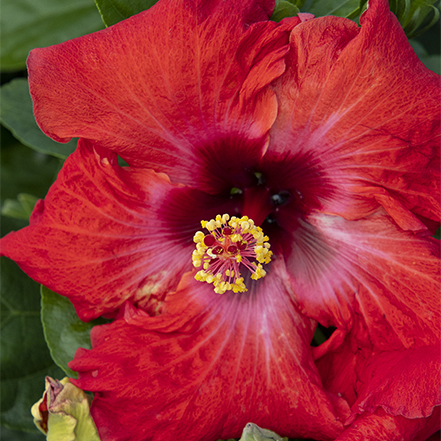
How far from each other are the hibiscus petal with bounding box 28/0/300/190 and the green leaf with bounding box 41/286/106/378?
0.50 m

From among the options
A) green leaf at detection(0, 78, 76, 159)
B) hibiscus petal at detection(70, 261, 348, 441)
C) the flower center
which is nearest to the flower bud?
hibiscus petal at detection(70, 261, 348, 441)

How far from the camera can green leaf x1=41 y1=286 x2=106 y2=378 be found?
1.32m

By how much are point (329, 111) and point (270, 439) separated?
27.7 inches

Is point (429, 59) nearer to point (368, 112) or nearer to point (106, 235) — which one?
point (368, 112)

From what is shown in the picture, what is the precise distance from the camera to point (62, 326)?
133 centimetres

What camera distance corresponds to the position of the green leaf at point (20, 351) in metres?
1.44

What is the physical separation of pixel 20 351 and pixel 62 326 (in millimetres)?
249

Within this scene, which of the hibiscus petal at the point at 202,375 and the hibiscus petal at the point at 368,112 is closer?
the hibiscus petal at the point at 368,112

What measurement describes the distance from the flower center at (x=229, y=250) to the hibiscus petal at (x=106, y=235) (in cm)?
11

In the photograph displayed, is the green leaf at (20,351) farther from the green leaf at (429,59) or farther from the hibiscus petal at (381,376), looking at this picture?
the green leaf at (429,59)

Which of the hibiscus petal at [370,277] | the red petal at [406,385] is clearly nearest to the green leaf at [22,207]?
the hibiscus petal at [370,277]

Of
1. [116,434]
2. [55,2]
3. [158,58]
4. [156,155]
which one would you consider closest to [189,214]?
[156,155]

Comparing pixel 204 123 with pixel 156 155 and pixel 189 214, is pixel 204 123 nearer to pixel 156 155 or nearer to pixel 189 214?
pixel 156 155

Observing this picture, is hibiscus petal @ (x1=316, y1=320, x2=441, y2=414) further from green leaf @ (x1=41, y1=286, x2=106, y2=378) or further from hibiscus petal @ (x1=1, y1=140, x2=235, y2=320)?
green leaf @ (x1=41, y1=286, x2=106, y2=378)
